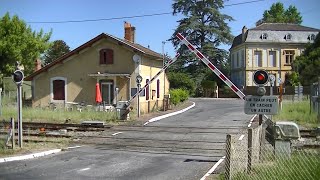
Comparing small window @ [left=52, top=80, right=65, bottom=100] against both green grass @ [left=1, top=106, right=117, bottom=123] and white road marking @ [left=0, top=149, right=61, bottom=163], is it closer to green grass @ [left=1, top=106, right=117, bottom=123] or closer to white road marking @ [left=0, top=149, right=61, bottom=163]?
green grass @ [left=1, top=106, right=117, bottom=123]

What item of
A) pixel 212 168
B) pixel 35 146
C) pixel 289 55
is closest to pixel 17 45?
pixel 35 146

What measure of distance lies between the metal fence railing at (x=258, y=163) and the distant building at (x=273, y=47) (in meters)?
58.0

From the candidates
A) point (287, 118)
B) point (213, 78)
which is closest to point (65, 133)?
point (287, 118)

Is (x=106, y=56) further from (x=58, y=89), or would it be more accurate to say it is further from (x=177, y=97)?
(x=177, y=97)

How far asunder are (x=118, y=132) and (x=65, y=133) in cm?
234

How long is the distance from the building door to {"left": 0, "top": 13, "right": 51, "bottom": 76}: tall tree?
1145 cm

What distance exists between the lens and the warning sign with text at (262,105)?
11188 mm

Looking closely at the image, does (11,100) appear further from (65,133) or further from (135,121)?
(65,133)

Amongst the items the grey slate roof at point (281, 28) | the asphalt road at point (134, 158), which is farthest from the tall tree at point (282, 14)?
the asphalt road at point (134, 158)

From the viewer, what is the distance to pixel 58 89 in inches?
1288

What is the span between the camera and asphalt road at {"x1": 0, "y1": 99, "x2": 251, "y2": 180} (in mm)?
10523

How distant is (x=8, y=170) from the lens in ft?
35.7

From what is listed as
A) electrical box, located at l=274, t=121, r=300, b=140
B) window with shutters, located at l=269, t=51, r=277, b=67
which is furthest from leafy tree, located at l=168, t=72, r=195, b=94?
electrical box, located at l=274, t=121, r=300, b=140

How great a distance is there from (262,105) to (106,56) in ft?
70.6
